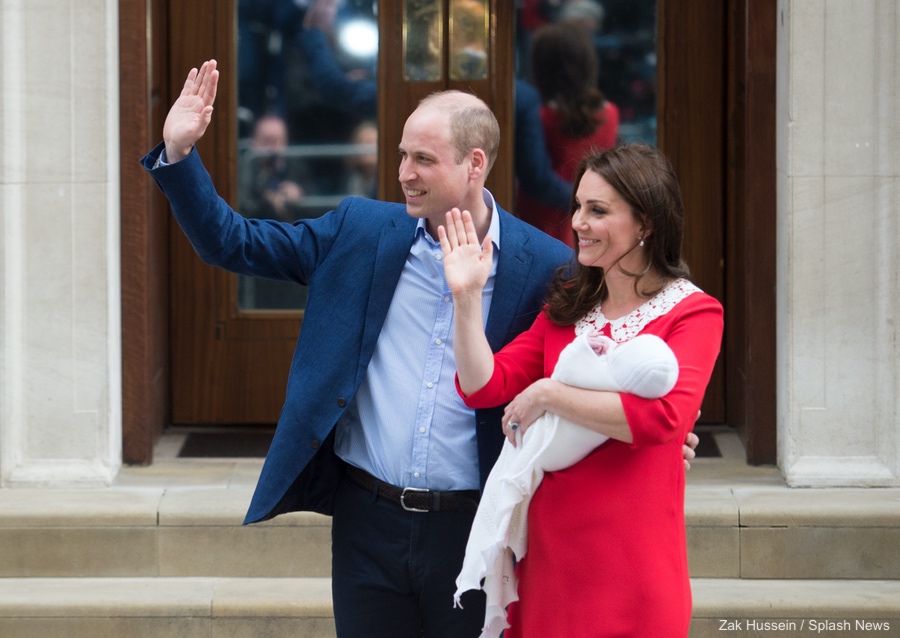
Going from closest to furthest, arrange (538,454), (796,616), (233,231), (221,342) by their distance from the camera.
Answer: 1. (538,454)
2. (233,231)
3. (796,616)
4. (221,342)

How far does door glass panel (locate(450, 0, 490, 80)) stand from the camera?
593 centimetres

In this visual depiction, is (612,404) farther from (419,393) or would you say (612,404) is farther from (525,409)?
(419,393)

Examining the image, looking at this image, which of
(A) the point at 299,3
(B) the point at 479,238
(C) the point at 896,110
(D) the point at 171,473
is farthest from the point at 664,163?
(A) the point at 299,3

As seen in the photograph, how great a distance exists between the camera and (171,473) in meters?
5.43

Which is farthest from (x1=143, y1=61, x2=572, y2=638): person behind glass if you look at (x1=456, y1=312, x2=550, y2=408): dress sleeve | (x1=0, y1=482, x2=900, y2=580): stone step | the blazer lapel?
(x1=0, y1=482, x2=900, y2=580): stone step

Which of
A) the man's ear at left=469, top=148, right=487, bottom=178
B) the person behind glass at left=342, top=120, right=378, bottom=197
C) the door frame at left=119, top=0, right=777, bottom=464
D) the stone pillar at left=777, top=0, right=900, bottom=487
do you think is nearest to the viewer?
the man's ear at left=469, top=148, right=487, bottom=178

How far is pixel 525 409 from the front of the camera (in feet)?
8.96

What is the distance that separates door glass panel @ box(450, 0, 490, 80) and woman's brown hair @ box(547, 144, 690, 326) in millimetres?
3163

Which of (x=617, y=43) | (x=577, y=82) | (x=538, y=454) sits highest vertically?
(x=617, y=43)

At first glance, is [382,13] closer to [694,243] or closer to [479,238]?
[694,243]

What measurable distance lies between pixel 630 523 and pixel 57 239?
3205 millimetres

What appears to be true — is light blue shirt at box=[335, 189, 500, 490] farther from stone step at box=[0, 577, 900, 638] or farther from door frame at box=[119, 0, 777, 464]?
door frame at box=[119, 0, 777, 464]

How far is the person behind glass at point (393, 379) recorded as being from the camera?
3.04 metres

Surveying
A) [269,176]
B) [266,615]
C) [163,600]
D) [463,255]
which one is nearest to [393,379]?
[463,255]
